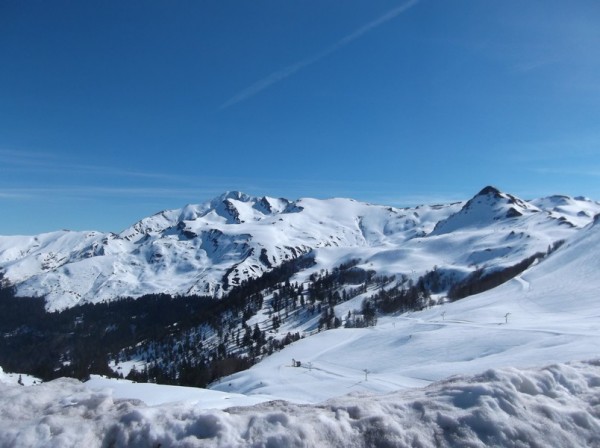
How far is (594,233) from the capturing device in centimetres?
14600

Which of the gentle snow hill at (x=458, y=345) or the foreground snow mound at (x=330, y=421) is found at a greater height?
the foreground snow mound at (x=330, y=421)

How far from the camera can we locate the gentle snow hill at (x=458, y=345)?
3950 cm

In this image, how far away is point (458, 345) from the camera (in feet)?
177

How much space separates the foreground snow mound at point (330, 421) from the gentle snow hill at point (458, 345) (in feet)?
79.7

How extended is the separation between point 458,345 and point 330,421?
5115 centimetres

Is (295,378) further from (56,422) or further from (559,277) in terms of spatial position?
(559,277)

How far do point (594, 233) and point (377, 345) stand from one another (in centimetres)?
11430

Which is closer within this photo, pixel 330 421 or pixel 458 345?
pixel 330 421

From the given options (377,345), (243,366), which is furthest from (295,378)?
(243,366)

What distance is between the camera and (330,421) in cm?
770

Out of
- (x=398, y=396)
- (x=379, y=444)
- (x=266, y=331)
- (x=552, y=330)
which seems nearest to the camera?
(x=379, y=444)

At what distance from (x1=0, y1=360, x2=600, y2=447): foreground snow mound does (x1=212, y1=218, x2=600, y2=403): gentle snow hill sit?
79.7 feet

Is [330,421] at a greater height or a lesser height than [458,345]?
greater

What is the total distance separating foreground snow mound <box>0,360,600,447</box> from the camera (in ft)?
23.7
